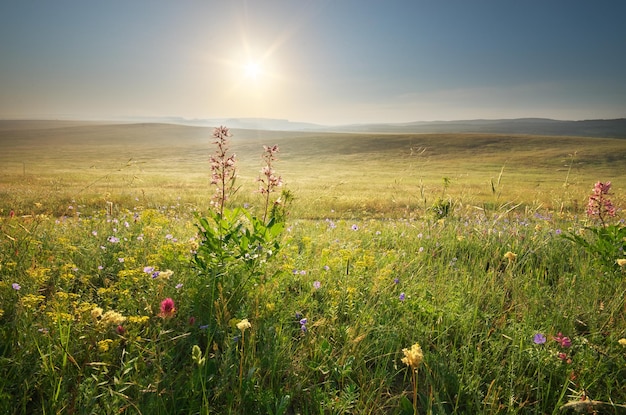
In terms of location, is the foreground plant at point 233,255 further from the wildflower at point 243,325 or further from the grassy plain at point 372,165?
the grassy plain at point 372,165

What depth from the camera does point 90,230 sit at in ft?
15.8

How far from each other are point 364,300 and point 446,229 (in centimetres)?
322

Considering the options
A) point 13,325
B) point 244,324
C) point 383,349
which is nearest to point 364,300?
point 383,349

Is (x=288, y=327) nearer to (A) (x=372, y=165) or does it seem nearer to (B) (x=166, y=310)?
(B) (x=166, y=310)

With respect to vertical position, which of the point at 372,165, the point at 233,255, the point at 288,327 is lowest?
the point at 372,165

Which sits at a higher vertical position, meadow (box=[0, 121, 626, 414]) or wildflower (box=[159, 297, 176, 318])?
wildflower (box=[159, 297, 176, 318])

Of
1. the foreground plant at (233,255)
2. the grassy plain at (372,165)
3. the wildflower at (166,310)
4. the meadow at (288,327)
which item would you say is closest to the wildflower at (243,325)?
the meadow at (288,327)

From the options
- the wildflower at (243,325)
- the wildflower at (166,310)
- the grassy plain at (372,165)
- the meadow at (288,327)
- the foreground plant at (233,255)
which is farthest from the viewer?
the grassy plain at (372,165)

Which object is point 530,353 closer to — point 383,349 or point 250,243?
point 383,349

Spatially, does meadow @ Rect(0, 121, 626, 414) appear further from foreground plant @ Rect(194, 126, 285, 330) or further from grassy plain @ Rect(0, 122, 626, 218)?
grassy plain @ Rect(0, 122, 626, 218)

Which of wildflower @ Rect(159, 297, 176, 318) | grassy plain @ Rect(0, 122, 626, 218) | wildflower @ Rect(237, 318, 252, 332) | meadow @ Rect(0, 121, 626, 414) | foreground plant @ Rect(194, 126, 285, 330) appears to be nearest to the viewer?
wildflower @ Rect(237, 318, 252, 332)

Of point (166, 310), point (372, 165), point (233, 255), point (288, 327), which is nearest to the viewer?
point (166, 310)

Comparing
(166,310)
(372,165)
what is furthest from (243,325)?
(372,165)

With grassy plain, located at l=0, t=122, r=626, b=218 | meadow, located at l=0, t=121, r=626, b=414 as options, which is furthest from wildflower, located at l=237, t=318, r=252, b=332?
grassy plain, located at l=0, t=122, r=626, b=218
